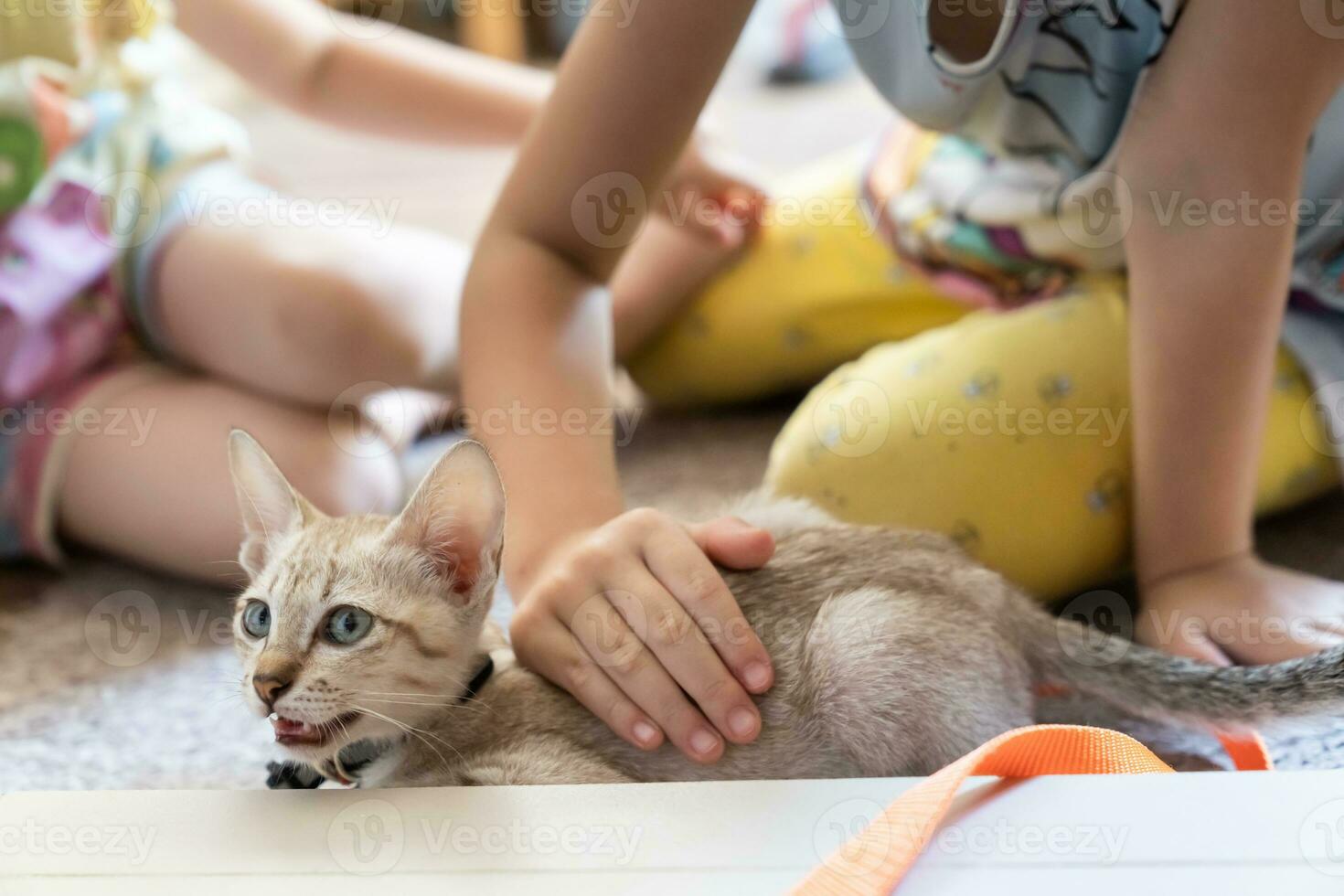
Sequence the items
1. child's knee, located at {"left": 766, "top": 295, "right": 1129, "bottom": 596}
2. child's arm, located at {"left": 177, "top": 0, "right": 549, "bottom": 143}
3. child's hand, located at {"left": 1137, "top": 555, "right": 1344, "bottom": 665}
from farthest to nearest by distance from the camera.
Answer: child's arm, located at {"left": 177, "top": 0, "right": 549, "bottom": 143}
child's knee, located at {"left": 766, "top": 295, "right": 1129, "bottom": 596}
child's hand, located at {"left": 1137, "top": 555, "right": 1344, "bottom": 665}

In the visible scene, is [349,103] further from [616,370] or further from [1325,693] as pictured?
[1325,693]

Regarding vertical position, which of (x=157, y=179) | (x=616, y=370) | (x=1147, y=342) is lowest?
(x=616, y=370)

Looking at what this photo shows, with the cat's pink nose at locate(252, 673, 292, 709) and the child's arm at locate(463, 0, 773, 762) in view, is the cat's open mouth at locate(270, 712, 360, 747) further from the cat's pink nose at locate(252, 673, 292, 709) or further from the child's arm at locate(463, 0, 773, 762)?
the child's arm at locate(463, 0, 773, 762)

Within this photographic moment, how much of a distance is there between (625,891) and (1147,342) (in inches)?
25.0

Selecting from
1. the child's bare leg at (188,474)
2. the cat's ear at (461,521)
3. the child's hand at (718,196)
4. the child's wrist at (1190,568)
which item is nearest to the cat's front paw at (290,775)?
the cat's ear at (461,521)

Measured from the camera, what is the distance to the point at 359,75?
1306 millimetres

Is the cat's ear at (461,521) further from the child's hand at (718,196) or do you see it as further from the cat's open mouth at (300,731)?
the child's hand at (718,196)

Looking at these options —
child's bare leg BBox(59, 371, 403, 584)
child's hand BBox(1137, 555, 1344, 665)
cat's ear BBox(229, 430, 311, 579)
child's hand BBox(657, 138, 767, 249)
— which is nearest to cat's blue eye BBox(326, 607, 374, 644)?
cat's ear BBox(229, 430, 311, 579)

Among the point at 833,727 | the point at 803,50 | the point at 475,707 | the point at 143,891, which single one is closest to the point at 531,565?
the point at 475,707

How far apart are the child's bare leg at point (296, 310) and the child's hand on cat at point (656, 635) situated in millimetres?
535

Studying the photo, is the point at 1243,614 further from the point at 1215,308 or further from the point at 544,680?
the point at 544,680

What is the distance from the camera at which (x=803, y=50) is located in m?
2.63

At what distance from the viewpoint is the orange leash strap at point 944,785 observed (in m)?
0.49

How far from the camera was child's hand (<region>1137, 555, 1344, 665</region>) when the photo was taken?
2.81ft
